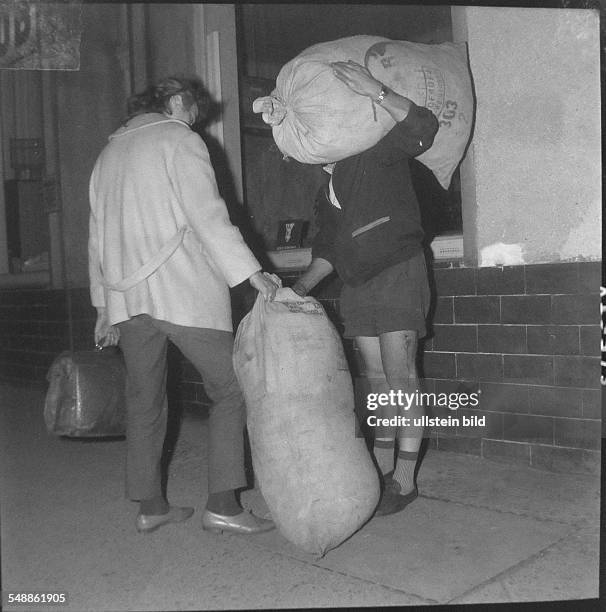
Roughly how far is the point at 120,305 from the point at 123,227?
0.31m

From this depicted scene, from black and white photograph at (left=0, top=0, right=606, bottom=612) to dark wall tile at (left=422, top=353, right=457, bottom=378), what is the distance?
11 mm

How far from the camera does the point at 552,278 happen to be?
331 centimetres

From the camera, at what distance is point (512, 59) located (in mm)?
3320

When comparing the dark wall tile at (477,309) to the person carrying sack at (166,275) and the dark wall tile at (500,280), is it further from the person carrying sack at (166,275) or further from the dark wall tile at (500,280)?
the person carrying sack at (166,275)

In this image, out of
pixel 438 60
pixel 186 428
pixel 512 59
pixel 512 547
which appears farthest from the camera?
pixel 186 428

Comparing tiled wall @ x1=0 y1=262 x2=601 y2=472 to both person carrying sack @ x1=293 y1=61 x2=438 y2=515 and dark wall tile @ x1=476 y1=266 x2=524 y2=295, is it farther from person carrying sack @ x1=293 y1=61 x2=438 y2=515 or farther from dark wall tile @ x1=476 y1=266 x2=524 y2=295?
person carrying sack @ x1=293 y1=61 x2=438 y2=515

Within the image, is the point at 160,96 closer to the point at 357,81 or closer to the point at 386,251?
the point at 357,81

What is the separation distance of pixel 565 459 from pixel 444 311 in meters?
0.98

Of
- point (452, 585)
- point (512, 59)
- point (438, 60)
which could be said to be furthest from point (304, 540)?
point (512, 59)

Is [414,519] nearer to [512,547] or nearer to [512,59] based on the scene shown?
[512,547]

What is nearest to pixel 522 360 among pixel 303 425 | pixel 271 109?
pixel 303 425

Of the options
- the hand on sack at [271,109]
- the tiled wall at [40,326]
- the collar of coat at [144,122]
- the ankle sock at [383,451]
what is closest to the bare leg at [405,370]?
the ankle sock at [383,451]

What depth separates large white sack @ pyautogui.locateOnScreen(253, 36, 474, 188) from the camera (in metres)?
2.68

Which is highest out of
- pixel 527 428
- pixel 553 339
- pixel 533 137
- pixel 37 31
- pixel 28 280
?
pixel 37 31
